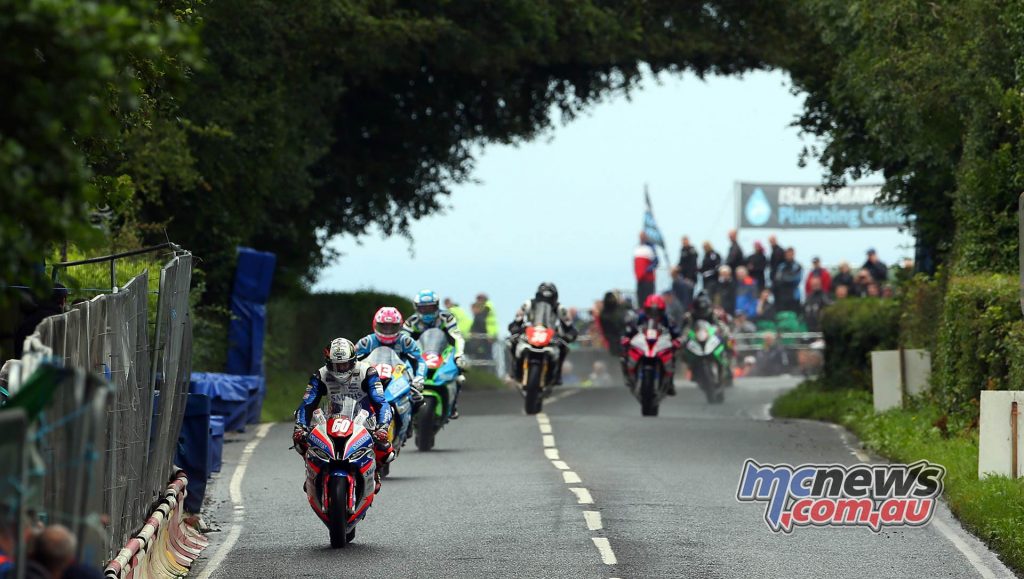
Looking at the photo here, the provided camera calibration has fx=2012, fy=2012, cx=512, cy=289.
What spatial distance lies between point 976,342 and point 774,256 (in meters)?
22.8

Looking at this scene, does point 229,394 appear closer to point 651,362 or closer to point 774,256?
point 651,362

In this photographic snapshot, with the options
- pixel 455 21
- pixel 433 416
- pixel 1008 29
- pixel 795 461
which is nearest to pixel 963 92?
pixel 1008 29

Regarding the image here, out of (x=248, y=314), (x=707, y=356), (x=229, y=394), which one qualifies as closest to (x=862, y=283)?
(x=707, y=356)

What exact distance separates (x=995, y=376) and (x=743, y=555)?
6914 mm

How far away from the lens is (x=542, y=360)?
27625mm

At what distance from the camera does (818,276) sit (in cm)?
4275

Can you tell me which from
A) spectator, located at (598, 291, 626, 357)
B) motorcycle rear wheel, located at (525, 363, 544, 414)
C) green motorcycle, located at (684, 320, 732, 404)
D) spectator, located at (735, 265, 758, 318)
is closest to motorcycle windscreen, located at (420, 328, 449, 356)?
motorcycle rear wheel, located at (525, 363, 544, 414)

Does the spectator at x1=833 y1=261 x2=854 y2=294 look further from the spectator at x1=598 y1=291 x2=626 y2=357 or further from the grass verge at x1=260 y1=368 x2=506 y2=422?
the grass verge at x1=260 y1=368 x2=506 y2=422

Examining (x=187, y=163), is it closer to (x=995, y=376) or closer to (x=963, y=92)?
(x=963, y=92)

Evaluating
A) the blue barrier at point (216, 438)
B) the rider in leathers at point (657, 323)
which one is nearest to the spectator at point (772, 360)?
the rider in leathers at point (657, 323)

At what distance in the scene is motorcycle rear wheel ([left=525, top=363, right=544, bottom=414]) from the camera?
27797 millimetres

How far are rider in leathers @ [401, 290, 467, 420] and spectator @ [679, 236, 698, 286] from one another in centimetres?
2149

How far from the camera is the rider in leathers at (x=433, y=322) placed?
2275 centimetres

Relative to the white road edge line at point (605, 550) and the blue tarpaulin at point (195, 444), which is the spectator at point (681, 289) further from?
the white road edge line at point (605, 550)
